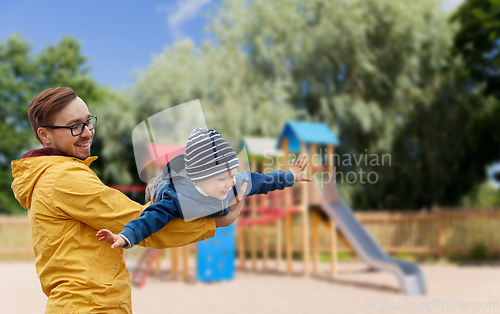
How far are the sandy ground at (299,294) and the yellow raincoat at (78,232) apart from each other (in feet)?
18.9

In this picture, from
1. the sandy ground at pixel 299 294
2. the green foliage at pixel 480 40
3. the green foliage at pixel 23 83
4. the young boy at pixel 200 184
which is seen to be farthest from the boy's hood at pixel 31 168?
the green foliage at pixel 23 83

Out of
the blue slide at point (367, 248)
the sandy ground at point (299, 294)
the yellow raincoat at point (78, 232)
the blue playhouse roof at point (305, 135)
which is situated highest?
the blue playhouse roof at point (305, 135)

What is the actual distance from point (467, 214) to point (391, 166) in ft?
10.2

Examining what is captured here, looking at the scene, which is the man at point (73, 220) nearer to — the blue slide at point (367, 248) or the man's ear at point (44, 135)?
the man's ear at point (44, 135)

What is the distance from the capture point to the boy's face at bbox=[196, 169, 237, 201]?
169 centimetres

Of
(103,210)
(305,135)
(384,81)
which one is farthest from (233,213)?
(384,81)

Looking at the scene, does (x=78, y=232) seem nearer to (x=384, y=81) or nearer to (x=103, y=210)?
(x=103, y=210)

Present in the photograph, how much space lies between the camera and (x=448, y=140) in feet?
55.0

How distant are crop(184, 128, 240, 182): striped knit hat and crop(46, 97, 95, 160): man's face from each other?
1.51ft

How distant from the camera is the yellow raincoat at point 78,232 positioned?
167cm

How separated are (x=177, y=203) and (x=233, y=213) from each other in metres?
0.23

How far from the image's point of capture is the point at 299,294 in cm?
866

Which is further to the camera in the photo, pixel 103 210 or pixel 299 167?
pixel 299 167

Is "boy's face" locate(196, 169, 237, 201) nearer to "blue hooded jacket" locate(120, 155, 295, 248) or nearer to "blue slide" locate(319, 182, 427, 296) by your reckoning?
"blue hooded jacket" locate(120, 155, 295, 248)
